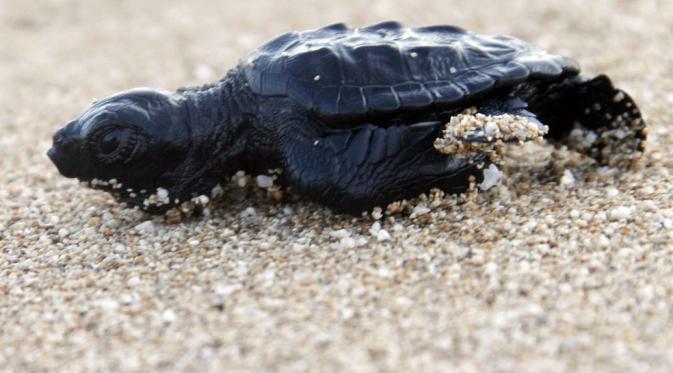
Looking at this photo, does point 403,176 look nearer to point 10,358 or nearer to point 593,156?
point 593,156

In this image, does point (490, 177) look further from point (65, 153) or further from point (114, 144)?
point (65, 153)

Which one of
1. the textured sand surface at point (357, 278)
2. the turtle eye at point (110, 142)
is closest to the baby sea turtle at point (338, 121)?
the turtle eye at point (110, 142)

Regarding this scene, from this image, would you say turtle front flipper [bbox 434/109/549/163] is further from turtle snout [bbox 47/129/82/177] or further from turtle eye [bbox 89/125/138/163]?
turtle snout [bbox 47/129/82/177]

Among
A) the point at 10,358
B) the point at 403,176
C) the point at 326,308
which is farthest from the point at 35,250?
the point at 403,176

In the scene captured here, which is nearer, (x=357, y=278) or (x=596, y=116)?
(x=357, y=278)

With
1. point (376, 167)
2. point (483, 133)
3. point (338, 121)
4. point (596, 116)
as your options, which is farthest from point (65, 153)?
point (596, 116)

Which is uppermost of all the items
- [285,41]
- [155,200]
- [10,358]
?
[285,41]
